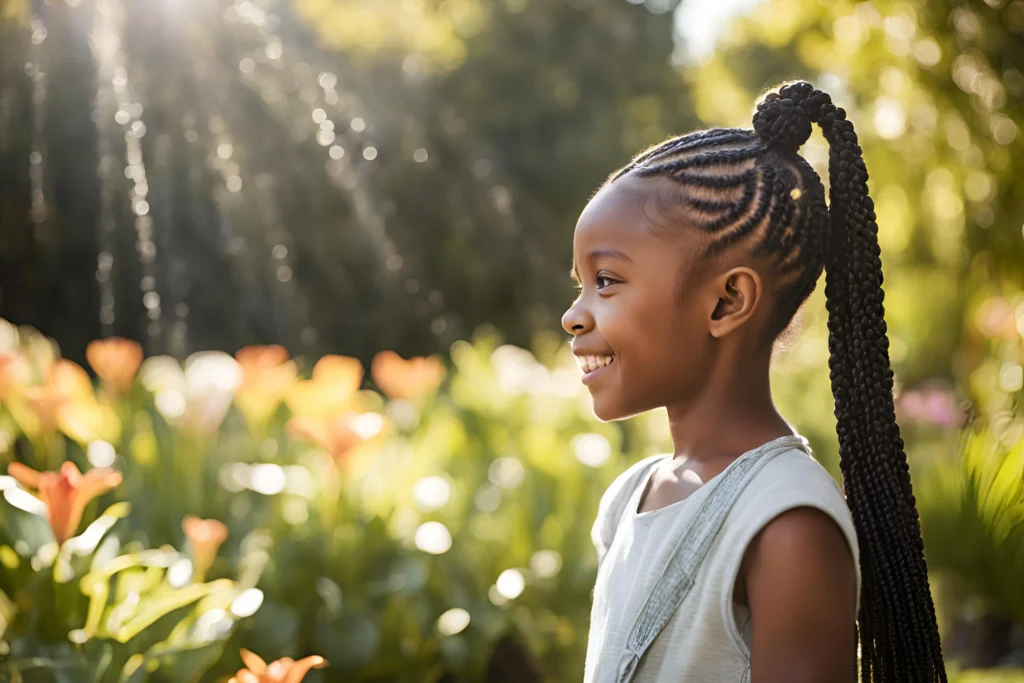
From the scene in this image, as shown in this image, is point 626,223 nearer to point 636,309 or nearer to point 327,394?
point 636,309

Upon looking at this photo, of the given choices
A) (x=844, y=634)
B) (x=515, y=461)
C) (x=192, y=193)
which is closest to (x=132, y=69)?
(x=192, y=193)

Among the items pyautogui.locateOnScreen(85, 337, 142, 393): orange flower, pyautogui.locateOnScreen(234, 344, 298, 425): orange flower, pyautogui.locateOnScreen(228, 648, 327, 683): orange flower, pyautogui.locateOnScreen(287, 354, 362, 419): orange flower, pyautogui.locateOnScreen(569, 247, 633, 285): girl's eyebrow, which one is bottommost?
pyautogui.locateOnScreen(228, 648, 327, 683): orange flower

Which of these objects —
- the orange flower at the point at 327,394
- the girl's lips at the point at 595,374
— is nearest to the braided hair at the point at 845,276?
the girl's lips at the point at 595,374

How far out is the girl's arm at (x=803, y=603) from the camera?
123cm

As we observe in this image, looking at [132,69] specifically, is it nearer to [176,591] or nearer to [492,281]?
[176,591]

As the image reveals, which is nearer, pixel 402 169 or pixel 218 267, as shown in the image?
pixel 218 267

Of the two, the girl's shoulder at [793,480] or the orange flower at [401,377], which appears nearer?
the girl's shoulder at [793,480]

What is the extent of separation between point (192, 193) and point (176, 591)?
425 centimetres

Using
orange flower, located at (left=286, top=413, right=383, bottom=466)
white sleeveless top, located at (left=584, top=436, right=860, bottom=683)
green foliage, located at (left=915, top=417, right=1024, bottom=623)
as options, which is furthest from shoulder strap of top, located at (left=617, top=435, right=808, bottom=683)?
orange flower, located at (left=286, top=413, right=383, bottom=466)

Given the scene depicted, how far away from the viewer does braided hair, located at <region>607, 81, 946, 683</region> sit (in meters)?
1.45

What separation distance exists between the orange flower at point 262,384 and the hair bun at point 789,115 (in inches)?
90.4

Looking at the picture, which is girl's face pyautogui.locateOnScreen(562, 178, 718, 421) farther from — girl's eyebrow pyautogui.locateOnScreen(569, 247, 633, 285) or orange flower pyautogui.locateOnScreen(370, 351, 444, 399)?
orange flower pyautogui.locateOnScreen(370, 351, 444, 399)

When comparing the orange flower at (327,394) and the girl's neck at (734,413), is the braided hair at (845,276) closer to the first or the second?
the girl's neck at (734,413)

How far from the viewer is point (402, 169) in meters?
8.15
